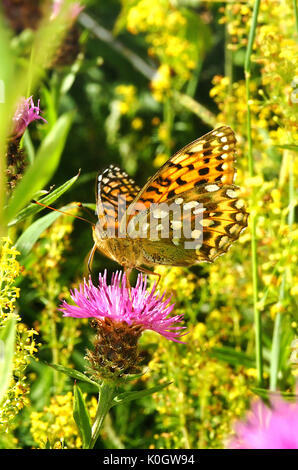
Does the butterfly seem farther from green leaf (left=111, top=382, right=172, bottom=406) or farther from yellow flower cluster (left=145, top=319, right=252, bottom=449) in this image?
green leaf (left=111, top=382, right=172, bottom=406)

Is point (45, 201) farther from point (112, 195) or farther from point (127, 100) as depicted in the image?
point (127, 100)

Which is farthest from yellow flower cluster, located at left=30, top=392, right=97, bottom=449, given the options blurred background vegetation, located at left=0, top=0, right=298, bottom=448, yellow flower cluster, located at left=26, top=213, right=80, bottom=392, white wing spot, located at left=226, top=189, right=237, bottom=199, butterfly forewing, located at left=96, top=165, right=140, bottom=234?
white wing spot, located at left=226, top=189, right=237, bottom=199

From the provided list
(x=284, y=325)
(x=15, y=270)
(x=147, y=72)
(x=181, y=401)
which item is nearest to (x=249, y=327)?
(x=284, y=325)

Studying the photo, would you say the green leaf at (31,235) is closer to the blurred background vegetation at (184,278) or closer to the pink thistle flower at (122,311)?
the blurred background vegetation at (184,278)

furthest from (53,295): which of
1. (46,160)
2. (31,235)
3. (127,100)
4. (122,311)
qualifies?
(127,100)

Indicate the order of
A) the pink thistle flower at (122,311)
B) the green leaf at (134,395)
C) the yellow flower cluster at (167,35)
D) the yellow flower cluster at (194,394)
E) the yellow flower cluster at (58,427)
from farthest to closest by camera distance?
the yellow flower cluster at (167,35)
the yellow flower cluster at (194,394)
the yellow flower cluster at (58,427)
the pink thistle flower at (122,311)
the green leaf at (134,395)

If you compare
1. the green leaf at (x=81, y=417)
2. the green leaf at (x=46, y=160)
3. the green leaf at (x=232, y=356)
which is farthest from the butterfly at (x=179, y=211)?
the green leaf at (x=46, y=160)

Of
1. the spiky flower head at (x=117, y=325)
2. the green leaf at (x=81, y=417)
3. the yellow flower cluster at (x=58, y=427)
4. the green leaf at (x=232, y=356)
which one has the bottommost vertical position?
the yellow flower cluster at (x=58, y=427)

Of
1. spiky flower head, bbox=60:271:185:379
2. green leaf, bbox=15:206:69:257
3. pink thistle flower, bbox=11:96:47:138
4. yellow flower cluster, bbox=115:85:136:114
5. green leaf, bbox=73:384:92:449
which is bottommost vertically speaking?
green leaf, bbox=73:384:92:449
